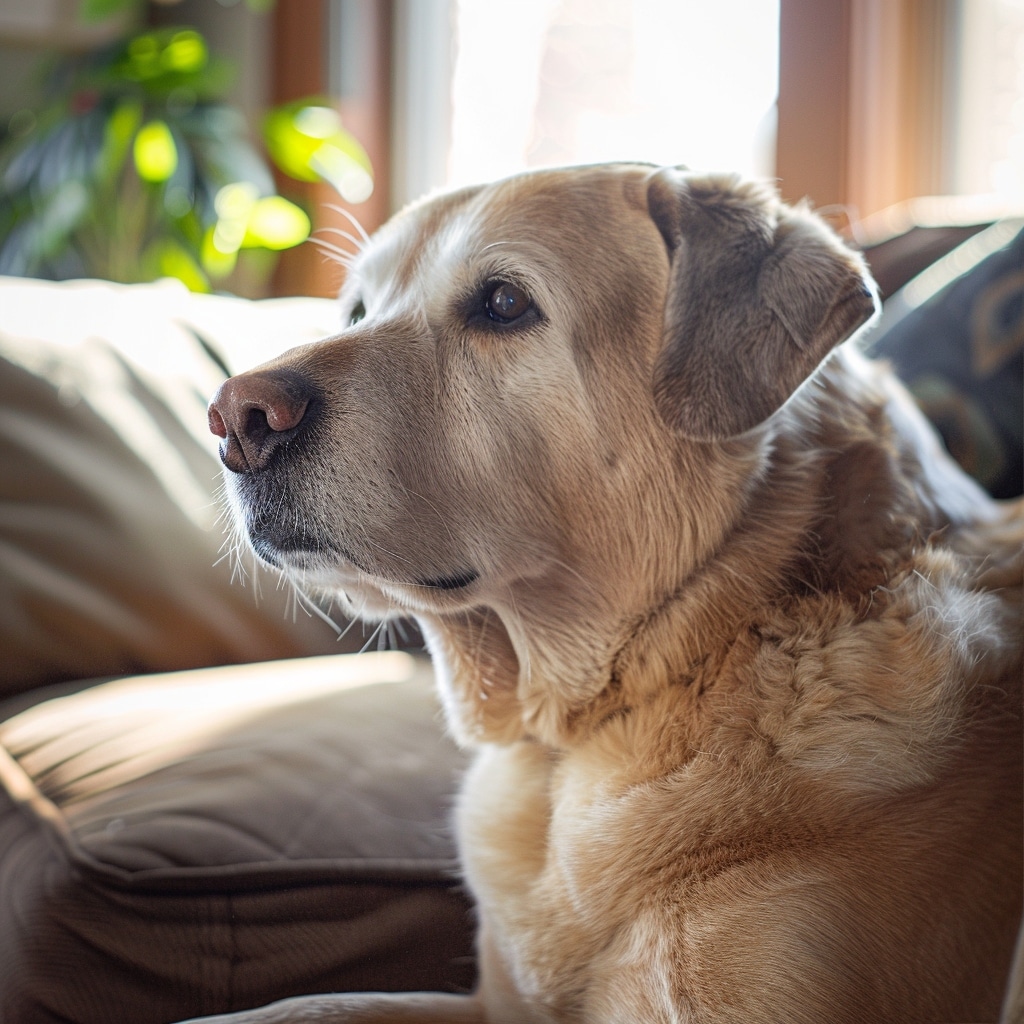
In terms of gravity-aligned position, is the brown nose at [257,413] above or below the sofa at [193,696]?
above

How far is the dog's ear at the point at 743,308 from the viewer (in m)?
1.05

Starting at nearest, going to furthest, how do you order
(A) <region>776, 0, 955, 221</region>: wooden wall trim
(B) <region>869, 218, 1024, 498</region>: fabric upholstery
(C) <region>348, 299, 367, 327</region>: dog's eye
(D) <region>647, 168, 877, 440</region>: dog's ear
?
(D) <region>647, 168, 877, 440</region>: dog's ear
(C) <region>348, 299, 367, 327</region>: dog's eye
(B) <region>869, 218, 1024, 498</region>: fabric upholstery
(A) <region>776, 0, 955, 221</region>: wooden wall trim

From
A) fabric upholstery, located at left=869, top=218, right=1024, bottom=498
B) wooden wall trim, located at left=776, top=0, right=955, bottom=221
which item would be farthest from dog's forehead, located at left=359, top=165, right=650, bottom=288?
wooden wall trim, located at left=776, top=0, right=955, bottom=221

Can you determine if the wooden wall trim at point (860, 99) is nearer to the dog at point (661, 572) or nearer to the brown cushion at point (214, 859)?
the dog at point (661, 572)

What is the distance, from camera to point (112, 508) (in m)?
1.65

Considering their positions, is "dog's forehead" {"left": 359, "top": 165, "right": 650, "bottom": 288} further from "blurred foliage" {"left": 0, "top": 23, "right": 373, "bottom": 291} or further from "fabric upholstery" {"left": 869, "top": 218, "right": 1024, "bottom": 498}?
"blurred foliage" {"left": 0, "top": 23, "right": 373, "bottom": 291}

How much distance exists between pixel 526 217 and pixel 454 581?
431mm

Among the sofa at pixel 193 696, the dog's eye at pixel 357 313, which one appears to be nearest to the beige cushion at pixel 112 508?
the sofa at pixel 193 696

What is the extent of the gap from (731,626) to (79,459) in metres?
1.14

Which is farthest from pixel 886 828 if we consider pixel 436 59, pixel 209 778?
pixel 436 59

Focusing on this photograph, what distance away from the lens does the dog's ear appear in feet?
3.44

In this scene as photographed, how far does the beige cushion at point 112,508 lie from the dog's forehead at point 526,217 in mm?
680

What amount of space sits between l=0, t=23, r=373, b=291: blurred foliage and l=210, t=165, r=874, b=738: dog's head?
9.72ft

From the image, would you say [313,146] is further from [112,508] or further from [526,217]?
[526,217]
